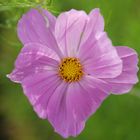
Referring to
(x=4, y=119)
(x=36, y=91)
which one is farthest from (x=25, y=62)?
(x=4, y=119)

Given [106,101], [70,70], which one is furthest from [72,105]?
[106,101]

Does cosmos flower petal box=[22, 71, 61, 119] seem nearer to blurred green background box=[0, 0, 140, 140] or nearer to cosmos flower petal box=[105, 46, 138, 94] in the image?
cosmos flower petal box=[105, 46, 138, 94]

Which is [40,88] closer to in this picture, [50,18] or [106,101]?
[50,18]

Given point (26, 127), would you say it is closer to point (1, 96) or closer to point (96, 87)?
point (1, 96)

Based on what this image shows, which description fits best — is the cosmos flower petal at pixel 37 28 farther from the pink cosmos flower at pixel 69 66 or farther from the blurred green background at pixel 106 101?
the blurred green background at pixel 106 101

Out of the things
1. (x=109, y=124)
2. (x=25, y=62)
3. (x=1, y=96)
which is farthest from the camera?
(x=1, y=96)

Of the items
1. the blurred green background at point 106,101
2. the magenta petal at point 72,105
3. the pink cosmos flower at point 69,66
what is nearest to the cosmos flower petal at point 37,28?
the pink cosmos flower at point 69,66
